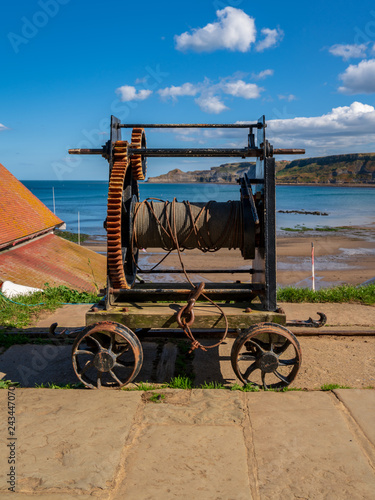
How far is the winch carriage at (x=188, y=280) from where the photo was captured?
4199 millimetres

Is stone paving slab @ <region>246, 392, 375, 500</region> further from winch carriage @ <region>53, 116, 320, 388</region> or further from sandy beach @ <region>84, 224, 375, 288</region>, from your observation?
sandy beach @ <region>84, 224, 375, 288</region>

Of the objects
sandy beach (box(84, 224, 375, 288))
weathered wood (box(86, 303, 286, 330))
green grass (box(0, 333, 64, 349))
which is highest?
weathered wood (box(86, 303, 286, 330))

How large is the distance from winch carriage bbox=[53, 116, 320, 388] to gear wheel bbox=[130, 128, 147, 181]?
1cm

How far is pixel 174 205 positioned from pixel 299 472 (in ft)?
10.3

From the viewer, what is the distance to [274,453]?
2801 mm

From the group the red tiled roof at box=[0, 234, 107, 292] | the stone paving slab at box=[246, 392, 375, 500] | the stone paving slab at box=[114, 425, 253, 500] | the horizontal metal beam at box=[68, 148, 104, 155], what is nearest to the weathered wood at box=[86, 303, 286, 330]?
the stone paving slab at box=[246, 392, 375, 500]

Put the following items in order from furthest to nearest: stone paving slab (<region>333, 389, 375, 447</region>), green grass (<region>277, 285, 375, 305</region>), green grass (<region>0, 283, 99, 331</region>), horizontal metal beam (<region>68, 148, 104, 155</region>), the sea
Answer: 1. the sea
2. green grass (<region>277, 285, 375, 305</region>)
3. green grass (<region>0, 283, 99, 331</region>)
4. horizontal metal beam (<region>68, 148, 104, 155</region>)
5. stone paving slab (<region>333, 389, 375, 447</region>)

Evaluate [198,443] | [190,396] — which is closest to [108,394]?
[190,396]

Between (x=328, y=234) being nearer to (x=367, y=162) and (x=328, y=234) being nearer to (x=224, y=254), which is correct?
(x=224, y=254)

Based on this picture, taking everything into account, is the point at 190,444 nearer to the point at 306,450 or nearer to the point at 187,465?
the point at 187,465

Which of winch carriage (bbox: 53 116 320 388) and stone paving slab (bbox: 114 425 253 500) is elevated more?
winch carriage (bbox: 53 116 320 388)

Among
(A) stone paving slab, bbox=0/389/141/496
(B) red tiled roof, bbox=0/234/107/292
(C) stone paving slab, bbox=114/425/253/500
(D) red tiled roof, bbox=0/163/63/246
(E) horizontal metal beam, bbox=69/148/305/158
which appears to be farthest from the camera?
(D) red tiled roof, bbox=0/163/63/246

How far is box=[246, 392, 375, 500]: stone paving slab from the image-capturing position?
245cm

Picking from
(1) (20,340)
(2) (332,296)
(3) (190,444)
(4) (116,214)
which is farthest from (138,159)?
(2) (332,296)
